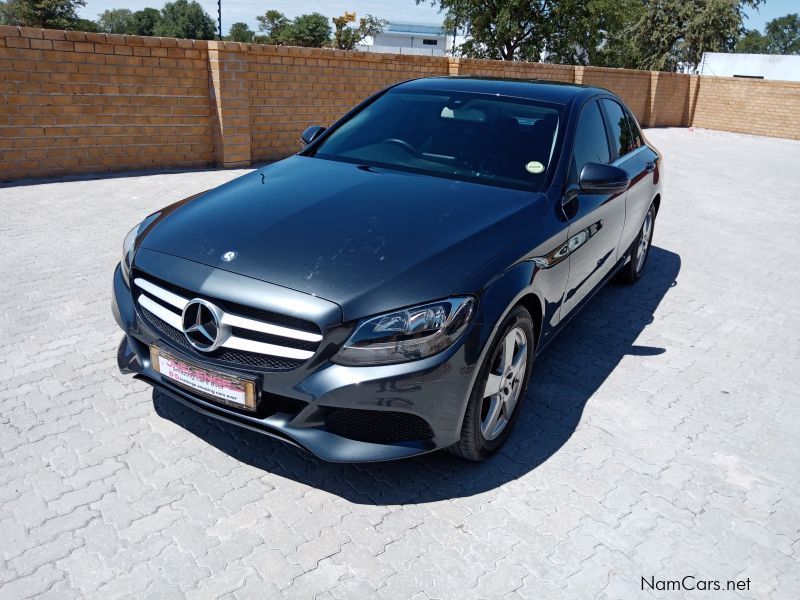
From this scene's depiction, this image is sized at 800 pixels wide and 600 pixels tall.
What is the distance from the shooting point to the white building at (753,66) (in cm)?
4531

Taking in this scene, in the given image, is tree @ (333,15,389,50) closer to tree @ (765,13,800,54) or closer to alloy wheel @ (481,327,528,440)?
alloy wheel @ (481,327,528,440)

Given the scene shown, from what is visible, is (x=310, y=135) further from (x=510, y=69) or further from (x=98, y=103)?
(x=510, y=69)

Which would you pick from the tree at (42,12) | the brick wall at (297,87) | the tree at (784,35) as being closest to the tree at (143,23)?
the tree at (42,12)

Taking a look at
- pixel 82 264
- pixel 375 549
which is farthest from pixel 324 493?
pixel 82 264

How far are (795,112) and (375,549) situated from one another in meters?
27.8

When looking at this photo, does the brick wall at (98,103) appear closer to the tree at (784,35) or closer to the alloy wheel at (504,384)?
the alloy wheel at (504,384)

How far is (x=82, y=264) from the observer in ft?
18.3

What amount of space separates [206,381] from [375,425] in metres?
0.73

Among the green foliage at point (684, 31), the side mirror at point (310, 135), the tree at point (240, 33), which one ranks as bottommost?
the side mirror at point (310, 135)

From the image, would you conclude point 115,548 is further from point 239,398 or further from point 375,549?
point 375,549

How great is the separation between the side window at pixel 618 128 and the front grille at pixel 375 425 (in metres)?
3.21

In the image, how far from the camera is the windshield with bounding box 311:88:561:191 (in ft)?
12.6

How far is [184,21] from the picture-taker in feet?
432

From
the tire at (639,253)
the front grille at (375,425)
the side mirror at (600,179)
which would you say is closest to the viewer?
the front grille at (375,425)
